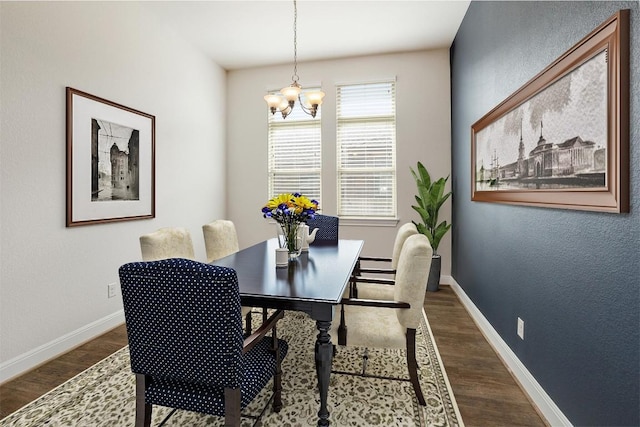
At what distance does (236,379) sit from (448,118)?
14.0 ft

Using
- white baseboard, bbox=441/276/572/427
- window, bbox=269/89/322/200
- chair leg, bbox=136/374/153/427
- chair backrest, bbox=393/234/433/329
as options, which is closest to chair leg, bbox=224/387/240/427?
chair leg, bbox=136/374/153/427

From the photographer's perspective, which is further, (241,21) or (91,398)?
(241,21)

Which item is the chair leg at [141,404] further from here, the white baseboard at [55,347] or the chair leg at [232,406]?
the white baseboard at [55,347]

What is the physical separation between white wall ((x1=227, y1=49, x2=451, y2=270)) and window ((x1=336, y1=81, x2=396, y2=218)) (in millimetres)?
106

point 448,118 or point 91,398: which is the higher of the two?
point 448,118

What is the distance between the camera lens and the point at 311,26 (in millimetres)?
3812

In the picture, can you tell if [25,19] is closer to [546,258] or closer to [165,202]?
[165,202]

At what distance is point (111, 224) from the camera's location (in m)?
3.09

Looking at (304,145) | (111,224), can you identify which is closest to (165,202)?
(111,224)

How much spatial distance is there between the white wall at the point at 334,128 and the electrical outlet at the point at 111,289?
2.14 metres

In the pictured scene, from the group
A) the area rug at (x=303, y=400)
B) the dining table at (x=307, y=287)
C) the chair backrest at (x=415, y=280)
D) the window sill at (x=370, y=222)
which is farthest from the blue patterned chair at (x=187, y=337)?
the window sill at (x=370, y=222)

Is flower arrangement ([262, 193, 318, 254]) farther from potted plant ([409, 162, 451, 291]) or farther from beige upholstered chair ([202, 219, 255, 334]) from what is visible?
potted plant ([409, 162, 451, 291])

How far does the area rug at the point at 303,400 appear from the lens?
1.78 meters

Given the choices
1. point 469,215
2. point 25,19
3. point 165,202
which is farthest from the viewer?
point 165,202
